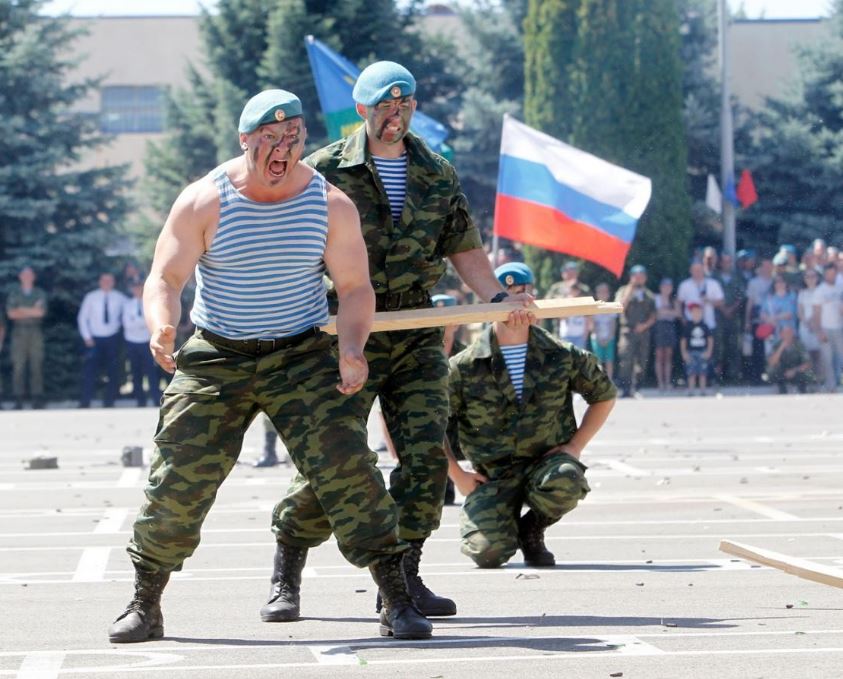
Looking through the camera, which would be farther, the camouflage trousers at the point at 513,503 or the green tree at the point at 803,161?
the green tree at the point at 803,161

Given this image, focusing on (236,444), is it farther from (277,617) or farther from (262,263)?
(277,617)

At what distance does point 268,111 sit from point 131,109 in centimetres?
4171

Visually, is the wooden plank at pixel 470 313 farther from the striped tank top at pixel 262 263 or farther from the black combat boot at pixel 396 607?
the black combat boot at pixel 396 607

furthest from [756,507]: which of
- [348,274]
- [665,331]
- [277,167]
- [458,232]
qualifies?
[665,331]

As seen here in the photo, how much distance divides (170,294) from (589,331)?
18904 mm

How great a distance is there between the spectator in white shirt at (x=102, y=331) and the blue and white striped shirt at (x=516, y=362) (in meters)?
16.5

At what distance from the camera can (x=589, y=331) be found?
25.4 meters

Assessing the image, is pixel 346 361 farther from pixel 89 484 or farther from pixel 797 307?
pixel 797 307

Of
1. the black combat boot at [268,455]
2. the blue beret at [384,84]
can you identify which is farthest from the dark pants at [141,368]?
A: the blue beret at [384,84]

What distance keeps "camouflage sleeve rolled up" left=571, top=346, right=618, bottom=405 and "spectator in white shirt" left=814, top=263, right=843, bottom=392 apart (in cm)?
1632

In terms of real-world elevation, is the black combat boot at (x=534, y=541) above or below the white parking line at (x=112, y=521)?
above

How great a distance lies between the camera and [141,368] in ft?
85.1

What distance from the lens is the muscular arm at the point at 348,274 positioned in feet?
22.6

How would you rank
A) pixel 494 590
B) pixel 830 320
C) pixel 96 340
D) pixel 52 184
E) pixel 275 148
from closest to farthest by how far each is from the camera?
pixel 275 148
pixel 494 590
pixel 830 320
pixel 96 340
pixel 52 184
